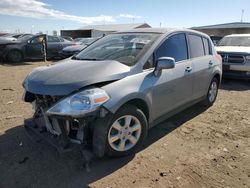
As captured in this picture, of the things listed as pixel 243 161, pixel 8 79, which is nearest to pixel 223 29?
pixel 8 79

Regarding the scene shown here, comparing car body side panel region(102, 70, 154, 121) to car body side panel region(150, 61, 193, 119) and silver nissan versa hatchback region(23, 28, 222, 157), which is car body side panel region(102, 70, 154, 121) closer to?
silver nissan versa hatchback region(23, 28, 222, 157)

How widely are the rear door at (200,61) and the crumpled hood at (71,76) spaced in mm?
1888

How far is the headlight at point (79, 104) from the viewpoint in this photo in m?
2.94

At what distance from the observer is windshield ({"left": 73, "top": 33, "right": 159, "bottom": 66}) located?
381 centimetres

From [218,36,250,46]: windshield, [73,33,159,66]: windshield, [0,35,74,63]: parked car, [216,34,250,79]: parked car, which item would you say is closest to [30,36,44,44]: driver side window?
[0,35,74,63]: parked car

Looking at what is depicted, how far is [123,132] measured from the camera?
3449 mm

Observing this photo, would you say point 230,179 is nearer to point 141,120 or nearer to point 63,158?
point 141,120

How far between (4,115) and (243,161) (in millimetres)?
4466

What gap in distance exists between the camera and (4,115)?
5.23 m

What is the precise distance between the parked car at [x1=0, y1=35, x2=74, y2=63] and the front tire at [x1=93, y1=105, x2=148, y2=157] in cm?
1242

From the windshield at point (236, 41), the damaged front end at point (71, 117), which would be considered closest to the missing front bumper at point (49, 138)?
the damaged front end at point (71, 117)

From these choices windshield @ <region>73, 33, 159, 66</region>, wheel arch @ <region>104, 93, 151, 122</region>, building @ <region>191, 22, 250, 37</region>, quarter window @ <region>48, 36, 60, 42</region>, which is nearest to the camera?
wheel arch @ <region>104, 93, 151, 122</region>

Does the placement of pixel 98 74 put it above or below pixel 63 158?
above

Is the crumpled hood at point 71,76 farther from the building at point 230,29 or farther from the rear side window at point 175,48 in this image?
the building at point 230,29
